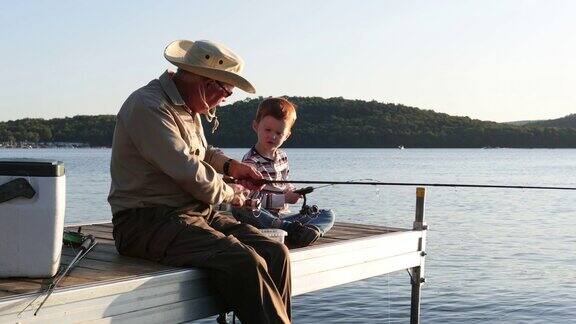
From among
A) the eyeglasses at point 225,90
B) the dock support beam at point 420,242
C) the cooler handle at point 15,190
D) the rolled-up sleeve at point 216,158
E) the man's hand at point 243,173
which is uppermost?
the eyeglasses at point 225,90

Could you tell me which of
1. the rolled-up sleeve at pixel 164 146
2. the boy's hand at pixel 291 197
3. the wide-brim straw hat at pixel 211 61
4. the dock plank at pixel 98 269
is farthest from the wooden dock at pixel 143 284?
the wide-brim straw hat at pixel 211 61

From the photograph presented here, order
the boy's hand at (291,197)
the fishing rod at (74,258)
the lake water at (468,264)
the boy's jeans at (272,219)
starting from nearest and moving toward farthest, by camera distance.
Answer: the fishing rod at (74,258) → the boy's jeans at (272,219) → the boy's hand at (291,197) → the lake water at (468,264)

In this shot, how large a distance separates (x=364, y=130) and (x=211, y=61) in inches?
2867

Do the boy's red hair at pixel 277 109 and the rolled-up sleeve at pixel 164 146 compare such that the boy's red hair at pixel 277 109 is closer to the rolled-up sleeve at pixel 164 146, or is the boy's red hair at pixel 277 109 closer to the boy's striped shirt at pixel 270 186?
the boy's striped shirt at pixel 270 186

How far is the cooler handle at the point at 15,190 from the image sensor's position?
12.9 ft

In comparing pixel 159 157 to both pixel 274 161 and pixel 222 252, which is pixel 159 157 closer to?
pixel 222 252

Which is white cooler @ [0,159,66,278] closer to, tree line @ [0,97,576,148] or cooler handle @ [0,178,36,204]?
cooler handle @ [0,178,36,204]

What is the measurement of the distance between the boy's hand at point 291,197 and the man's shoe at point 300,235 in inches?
12.8

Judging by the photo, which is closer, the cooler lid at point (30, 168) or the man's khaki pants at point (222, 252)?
the cooler lid at point (30, 168)

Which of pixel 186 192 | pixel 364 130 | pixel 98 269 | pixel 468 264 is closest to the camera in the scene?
pixel 98 269

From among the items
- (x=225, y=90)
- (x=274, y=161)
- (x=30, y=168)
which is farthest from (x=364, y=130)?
(x=30, y=168)

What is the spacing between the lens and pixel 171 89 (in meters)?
4.54

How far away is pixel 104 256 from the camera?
4891mm

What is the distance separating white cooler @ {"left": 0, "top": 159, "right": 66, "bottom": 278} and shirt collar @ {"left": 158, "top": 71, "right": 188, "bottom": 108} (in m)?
0.73
